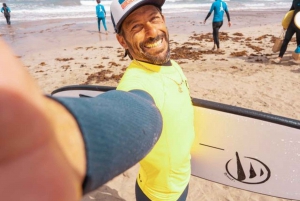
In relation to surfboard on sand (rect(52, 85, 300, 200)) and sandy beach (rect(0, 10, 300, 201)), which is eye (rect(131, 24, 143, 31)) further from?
sandy beach (rect(0, 10, 300, 201))

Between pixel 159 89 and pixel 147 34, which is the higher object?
pixel 147 34

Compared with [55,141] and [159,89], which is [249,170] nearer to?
[159,89]

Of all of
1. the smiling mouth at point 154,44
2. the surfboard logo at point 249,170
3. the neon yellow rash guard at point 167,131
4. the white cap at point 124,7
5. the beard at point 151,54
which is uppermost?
the white cap at point 124,7

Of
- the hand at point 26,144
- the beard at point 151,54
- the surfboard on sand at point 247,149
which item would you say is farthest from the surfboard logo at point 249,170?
the hand at point 26,144

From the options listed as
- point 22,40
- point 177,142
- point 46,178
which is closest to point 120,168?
point 46,178

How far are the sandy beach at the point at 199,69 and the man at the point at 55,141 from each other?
8.15 feet

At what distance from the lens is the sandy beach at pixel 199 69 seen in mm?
3033

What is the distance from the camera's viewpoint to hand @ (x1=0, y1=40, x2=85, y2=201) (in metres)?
0.33

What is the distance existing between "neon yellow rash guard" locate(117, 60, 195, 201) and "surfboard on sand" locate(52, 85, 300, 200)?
782mm

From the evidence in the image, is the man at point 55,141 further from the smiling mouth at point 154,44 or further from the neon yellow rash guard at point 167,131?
the smiling mouth at point 154,44

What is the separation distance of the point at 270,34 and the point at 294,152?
9847mm

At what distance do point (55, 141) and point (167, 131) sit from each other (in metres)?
0.93

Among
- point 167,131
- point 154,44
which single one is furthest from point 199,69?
point 167,131

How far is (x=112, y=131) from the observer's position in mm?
611
